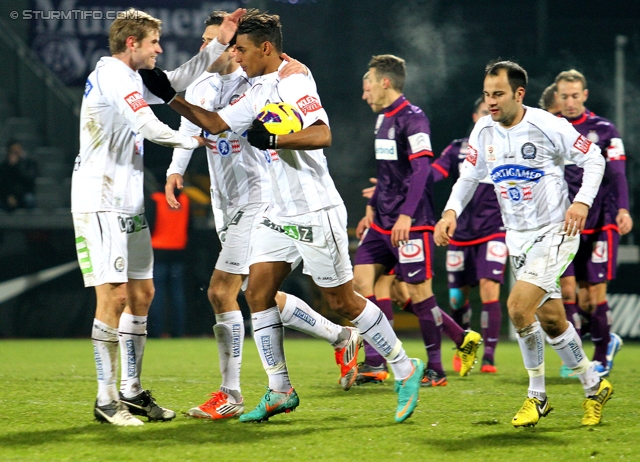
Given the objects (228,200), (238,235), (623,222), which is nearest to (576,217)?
(238,235)

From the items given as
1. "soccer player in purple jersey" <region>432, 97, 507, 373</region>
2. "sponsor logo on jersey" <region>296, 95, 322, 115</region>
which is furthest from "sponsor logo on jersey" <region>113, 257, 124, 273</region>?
"soccer player in purple jersey" <region>432, 97, 507, 373</region>

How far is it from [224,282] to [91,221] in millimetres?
858

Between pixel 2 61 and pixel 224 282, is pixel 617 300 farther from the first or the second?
pixel 2 61

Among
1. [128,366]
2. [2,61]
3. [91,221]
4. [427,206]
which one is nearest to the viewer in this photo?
[91,221]

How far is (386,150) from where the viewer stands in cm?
669

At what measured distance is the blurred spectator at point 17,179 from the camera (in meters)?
11.1

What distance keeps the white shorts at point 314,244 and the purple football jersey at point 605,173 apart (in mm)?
3143

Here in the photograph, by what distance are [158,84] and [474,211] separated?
3.86 metres

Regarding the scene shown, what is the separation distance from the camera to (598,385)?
15.4 feet

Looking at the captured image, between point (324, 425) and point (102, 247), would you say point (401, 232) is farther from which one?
point (102, 247)

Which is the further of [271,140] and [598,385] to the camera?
[598,385]

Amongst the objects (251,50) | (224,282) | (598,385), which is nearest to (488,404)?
(598,385)

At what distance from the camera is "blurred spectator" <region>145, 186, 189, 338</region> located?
36.4ft

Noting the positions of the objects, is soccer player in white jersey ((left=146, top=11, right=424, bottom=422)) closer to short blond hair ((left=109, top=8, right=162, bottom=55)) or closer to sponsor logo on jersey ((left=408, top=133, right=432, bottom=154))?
short blond hair ((left=109, top=8, right=162, bottom=55))
